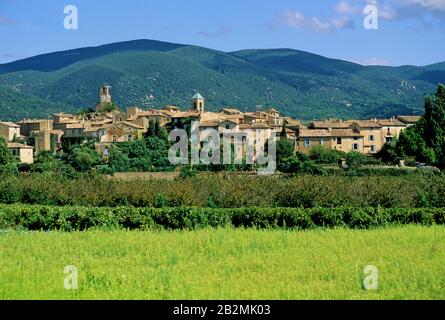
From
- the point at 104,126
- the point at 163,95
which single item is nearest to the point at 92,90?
the point at 163,95

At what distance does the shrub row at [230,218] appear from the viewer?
21969mm

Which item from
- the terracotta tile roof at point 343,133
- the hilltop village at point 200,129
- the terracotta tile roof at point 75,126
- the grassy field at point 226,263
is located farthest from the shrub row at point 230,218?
the terracotta tile roof at point 75,126

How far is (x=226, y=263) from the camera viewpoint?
14891 mm

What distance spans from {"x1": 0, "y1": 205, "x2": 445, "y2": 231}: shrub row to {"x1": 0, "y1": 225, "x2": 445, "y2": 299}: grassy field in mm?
1627

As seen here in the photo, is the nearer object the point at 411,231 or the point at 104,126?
the point at 411,231

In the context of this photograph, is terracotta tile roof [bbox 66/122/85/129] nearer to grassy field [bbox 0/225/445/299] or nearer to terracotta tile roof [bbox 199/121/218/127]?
terracotta tile roof [bbox 199/121/218/127]

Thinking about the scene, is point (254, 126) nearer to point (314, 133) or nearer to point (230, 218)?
point (314, 133)

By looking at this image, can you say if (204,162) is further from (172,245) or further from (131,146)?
(172,245)

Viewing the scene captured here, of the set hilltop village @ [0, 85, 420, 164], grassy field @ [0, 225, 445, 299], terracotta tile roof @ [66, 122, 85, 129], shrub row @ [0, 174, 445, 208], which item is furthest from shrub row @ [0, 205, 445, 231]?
terracotta tile roof @ [66, 122, 85, 129]

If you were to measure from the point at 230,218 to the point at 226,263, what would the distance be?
7.88 meters

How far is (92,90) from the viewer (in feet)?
591

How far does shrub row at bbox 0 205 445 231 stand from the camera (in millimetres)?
21969
